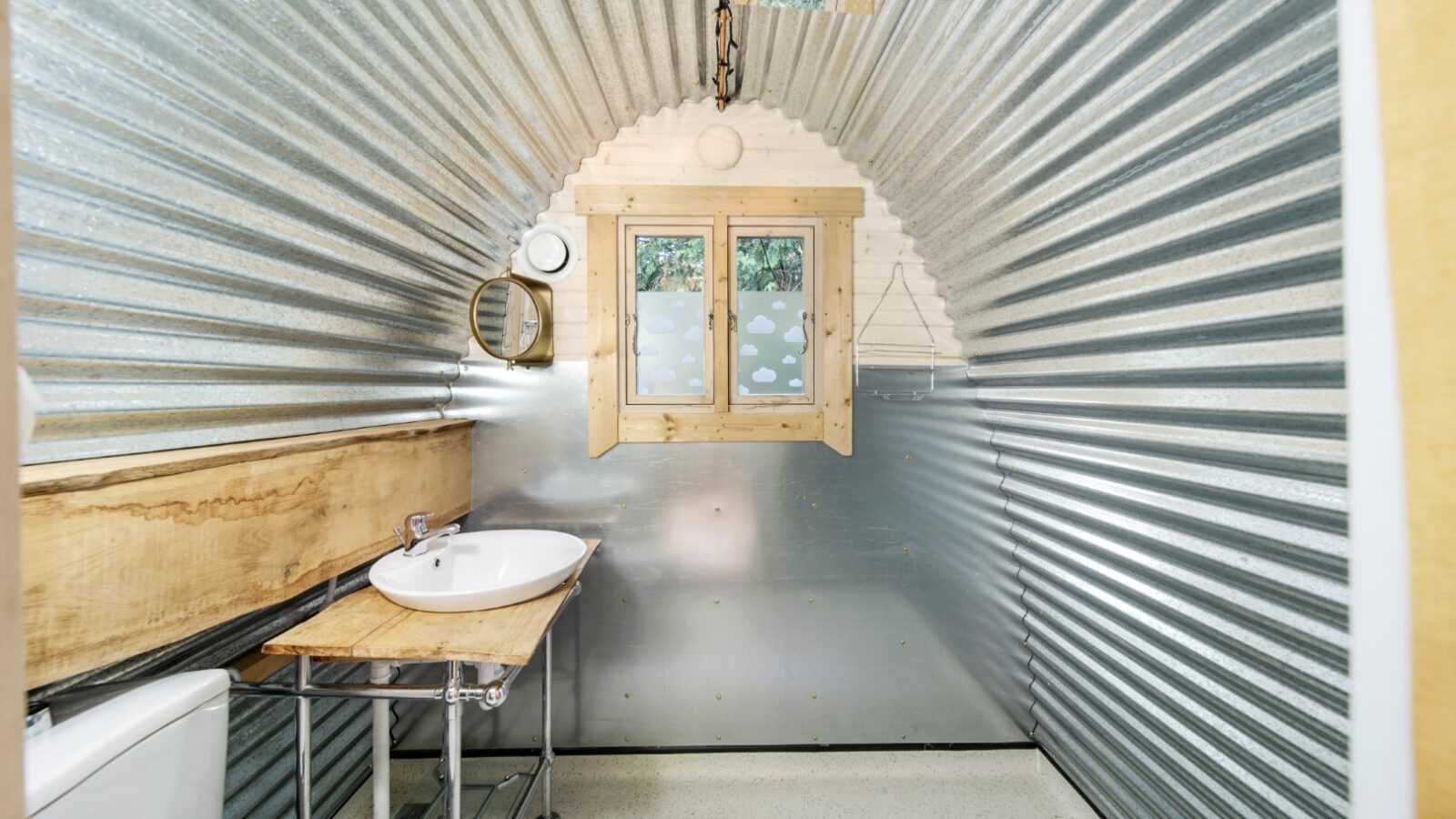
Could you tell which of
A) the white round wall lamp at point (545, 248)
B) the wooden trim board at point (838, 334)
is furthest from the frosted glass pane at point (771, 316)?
the white round wall lamp at point (545, 248)

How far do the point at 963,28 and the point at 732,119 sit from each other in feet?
3.71

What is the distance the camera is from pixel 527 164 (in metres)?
2.00

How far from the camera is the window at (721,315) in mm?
2277

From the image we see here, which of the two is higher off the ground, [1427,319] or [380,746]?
[1427,319]

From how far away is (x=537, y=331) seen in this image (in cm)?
216

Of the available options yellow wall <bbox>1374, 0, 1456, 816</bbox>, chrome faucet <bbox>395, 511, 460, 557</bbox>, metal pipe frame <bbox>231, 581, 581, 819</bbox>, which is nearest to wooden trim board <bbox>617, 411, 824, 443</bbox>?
chrome faucet <bbox>395, 511, 460, 557</bbox>


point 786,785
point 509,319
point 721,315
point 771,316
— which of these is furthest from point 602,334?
point 786,785

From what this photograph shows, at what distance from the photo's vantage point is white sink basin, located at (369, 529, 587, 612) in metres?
1.45

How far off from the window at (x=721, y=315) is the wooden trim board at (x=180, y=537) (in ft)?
3.20

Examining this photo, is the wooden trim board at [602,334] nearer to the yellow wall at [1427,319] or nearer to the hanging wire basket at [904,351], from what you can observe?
the hanging wire basket at [904,351]

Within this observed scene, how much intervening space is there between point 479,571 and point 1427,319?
2167 mm

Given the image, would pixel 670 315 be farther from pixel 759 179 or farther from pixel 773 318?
pixel 759 179

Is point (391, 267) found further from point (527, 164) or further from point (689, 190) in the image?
point (689, 190)

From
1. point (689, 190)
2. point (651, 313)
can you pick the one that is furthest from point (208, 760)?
point (689, 190)
